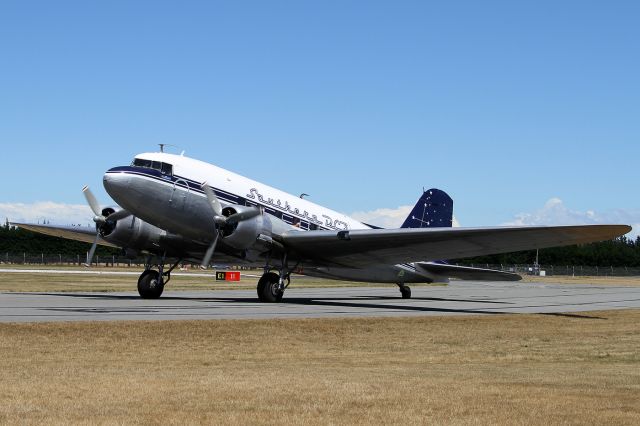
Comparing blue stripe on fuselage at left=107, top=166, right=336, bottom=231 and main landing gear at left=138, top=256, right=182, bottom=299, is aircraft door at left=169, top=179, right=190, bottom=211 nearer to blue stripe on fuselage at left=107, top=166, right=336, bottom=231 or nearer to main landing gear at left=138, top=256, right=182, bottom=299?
blue stripe on fuselage at left=107, top=166, right=336, bottom=231

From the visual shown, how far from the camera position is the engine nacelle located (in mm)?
30906

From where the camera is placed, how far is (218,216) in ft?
101

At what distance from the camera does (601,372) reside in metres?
16.2

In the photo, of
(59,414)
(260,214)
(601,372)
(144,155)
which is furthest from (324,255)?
(59,414)

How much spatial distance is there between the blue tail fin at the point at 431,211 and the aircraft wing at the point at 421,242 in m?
6.60

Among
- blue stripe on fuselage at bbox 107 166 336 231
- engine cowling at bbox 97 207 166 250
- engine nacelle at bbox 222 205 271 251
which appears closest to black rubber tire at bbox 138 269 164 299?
engine cowling at bbox 97 207 166 250

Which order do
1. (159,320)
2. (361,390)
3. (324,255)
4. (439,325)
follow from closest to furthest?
(361,390) < (159,320) < (439,325) < (324,255)

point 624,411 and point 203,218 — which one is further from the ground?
point 203,218

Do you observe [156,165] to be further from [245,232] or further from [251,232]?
[251,232]

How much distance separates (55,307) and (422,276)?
19608 millimetres

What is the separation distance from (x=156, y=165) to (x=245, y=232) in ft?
12.9

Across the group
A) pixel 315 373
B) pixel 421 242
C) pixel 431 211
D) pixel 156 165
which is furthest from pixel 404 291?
pixel 315 373

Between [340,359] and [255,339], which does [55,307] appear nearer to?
[255,339]

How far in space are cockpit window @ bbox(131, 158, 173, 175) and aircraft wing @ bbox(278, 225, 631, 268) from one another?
498 centimetres
